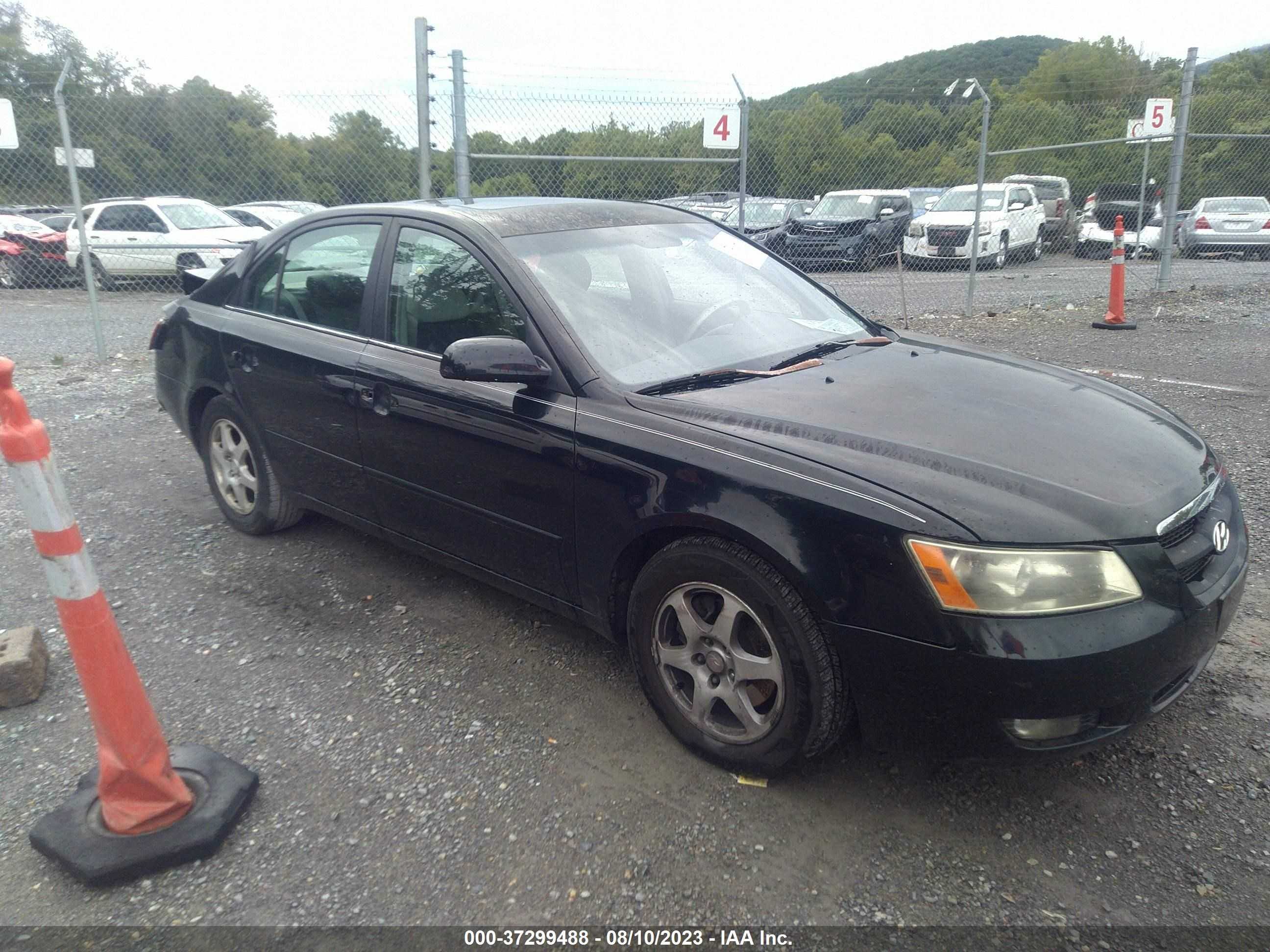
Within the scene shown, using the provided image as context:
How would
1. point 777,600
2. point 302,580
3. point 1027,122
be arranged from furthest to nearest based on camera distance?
point 1027,122 → point 302,580 → point 777,600

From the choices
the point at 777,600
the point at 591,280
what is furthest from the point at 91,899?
the point at 591,280

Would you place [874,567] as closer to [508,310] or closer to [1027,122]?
[508,310]

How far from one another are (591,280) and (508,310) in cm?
33

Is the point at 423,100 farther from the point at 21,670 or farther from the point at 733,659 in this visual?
the point at 733,659

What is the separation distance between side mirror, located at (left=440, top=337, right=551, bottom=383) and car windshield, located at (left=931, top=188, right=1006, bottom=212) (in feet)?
55.1

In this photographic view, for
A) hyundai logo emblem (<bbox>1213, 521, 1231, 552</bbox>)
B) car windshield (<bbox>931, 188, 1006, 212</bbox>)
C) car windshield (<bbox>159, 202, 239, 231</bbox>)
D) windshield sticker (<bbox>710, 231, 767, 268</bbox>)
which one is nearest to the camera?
hyundai logo emblem (<bbox>1213, 521, 1231, 552</bbox>)

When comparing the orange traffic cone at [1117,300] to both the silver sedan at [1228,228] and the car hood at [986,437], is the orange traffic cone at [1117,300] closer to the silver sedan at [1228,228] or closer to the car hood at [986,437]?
the car hood at [986,437]

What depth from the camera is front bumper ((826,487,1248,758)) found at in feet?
7.06

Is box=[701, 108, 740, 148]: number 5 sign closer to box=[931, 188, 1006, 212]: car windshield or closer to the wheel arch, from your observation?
the wheel arch

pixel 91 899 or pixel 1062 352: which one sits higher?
pixel 1062 352

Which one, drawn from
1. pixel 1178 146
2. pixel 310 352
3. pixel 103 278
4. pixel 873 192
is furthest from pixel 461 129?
pixel 873 192

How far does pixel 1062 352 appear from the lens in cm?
848

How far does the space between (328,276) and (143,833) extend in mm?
2263

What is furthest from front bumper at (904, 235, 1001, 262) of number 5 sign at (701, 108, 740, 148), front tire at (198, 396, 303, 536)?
front tire at (198, 396, 303, 536)
